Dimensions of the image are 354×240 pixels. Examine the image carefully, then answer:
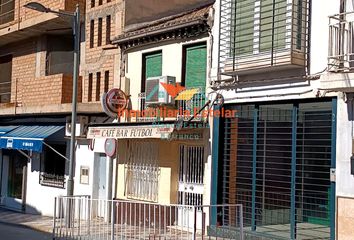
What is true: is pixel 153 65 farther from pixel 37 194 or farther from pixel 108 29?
Answer: pixel 37 194

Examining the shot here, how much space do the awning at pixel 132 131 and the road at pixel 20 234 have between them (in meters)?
3.24

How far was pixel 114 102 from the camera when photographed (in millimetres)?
17375

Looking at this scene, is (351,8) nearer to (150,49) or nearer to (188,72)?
(188,72)

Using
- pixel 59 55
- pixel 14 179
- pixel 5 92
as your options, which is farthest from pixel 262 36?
pixel 5 92

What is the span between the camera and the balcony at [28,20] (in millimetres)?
20812

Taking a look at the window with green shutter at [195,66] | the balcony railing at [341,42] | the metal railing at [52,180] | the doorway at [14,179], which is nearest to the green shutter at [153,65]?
the window with green shutter at [195,66]

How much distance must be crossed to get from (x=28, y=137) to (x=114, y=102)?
486cm

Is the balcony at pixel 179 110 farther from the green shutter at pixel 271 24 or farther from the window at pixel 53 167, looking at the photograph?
the window at pixel 53 167

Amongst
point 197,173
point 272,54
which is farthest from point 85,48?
point 272,54

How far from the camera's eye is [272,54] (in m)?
12.4

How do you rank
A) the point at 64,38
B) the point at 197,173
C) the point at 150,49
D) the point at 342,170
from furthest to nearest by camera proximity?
the point at 64,38, the point at 150,49, the point at 197,173, the point at 342,170

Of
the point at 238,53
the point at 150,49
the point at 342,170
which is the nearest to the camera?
the point at 342,170

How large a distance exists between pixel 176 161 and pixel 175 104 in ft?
5.18

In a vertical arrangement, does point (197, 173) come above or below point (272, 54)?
below
